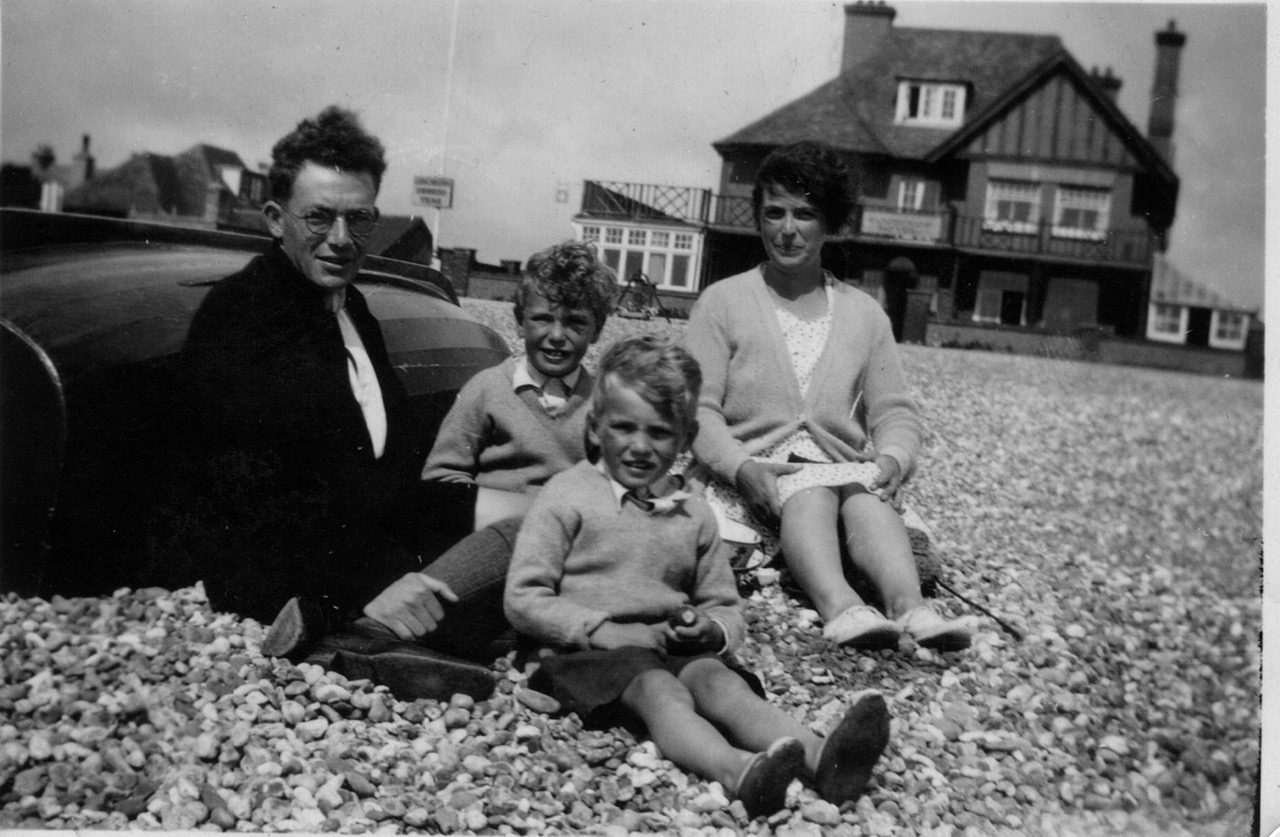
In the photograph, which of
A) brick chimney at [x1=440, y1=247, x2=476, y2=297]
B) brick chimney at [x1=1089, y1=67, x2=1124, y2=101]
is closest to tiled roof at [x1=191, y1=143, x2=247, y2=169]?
brick chimney at [x1=440, y1=247, x2=476, y2=297]

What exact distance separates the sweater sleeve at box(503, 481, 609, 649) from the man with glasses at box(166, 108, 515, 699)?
0.98 ft

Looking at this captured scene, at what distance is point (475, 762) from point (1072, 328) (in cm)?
230

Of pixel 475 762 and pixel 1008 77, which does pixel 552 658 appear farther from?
pixel 1008 77

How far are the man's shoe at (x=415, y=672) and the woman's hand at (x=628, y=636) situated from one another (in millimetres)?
352

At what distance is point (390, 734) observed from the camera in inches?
103

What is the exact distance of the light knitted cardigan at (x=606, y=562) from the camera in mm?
2586

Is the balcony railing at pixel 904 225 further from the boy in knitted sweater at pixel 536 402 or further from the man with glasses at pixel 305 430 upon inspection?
the man with glasses at pixel 305 430

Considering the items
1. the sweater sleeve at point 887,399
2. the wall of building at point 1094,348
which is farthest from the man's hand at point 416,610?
the wall of building at point 1094,348

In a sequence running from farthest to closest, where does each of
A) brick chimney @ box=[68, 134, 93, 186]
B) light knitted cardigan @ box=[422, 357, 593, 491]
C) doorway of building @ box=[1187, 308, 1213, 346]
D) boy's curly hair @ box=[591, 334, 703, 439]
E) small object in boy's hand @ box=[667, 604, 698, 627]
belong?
doorway of building @ box=[1187, 308, 1213, 346], brick chimney @ box=[68, 134, 93, 186], light knitted cardigan @ box=[422, 357, 593, 491], boy's curly hair @ box=[591, 334, 703, 439], small object in boy's hand @ box=[667, 604, 698, 627]

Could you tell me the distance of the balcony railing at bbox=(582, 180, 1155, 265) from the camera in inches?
128

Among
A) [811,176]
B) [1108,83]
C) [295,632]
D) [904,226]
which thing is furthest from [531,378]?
[1108,83]

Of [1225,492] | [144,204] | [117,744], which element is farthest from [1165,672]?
[144,204]

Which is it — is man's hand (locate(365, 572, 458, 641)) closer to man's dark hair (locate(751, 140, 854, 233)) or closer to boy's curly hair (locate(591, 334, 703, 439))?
boy's curly hair (locate(591, 334, 703, 439))

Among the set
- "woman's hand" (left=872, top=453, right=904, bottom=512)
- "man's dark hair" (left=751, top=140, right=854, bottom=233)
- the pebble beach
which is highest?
"man's dark hair" (left=751, top=140, right=854, bottom=233)
